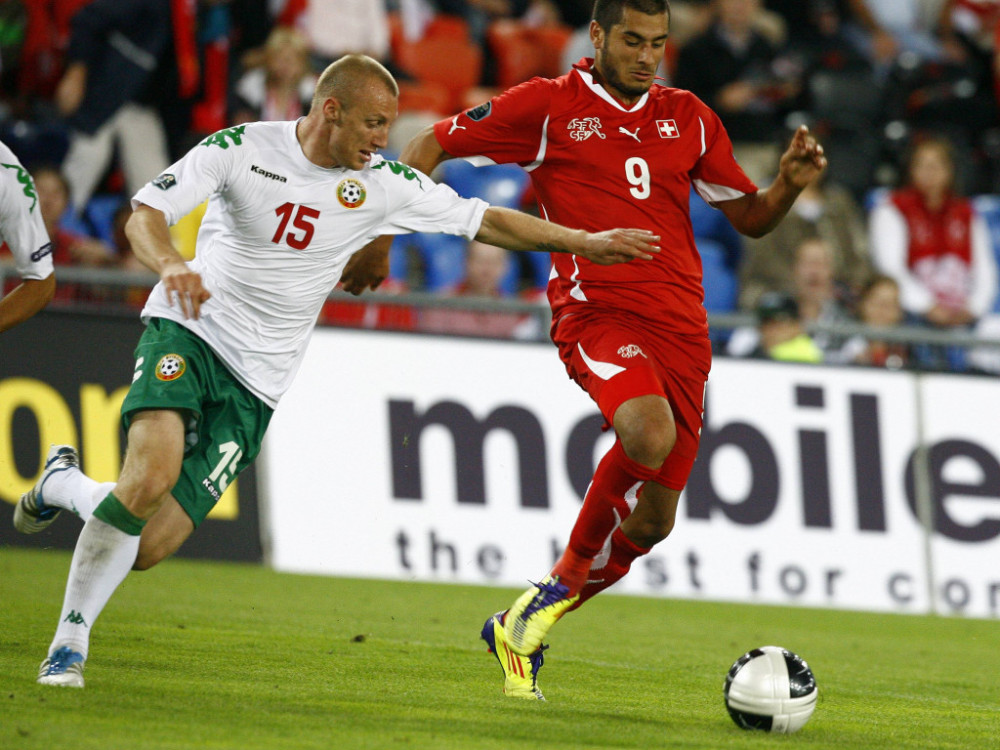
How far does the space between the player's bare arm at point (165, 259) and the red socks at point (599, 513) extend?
2008mm

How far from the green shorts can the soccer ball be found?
2.15 metres

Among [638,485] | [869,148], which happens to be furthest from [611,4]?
[869,148]

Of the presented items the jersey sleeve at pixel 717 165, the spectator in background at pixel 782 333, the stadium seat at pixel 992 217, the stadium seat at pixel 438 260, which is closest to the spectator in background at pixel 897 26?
the stadium seat at pixel 992 217

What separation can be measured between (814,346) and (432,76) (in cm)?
535

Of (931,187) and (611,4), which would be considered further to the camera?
(931,187)

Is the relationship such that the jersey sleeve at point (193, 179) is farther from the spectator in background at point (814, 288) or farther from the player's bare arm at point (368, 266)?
the spectator in background at point (814, 288)

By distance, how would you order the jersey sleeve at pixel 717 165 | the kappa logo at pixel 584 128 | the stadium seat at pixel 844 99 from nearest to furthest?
1. the kappa logo at pixel 584 128
2. the jersey sleeve at pixel 717 165
3. the stadium seat at pixel 844 99

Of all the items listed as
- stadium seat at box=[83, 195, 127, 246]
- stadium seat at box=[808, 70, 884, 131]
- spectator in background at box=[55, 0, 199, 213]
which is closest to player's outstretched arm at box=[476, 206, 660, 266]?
stadium seat at box=[83, 195, 127, 246]

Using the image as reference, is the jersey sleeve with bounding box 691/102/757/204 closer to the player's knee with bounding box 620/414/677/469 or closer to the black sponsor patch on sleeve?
the player's knee with bounding box 620/414/677/469

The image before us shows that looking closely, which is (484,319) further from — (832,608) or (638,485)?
(638,485)

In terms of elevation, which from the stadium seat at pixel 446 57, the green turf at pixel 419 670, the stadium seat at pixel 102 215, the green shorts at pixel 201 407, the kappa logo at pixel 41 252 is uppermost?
the stadium seat at pixel 446 57

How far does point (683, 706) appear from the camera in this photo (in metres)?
6.28

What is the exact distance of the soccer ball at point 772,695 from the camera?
5.63m

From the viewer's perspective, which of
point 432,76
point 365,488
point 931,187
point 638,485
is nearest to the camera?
point 638,485
